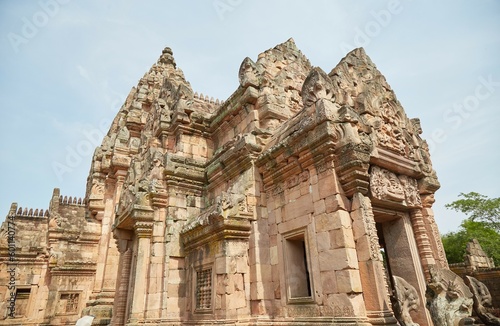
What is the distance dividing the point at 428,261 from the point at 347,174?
270 centimetres

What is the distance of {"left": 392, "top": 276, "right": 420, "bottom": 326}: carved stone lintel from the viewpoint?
5.29 metres

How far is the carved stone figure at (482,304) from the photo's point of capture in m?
5.78

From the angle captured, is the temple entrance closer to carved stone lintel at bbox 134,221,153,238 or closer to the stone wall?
carved stone lintel at bbox 134,221,153,238

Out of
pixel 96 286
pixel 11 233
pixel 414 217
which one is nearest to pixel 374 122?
pixel 414 217

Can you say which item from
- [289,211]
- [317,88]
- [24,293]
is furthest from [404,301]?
[24,293]

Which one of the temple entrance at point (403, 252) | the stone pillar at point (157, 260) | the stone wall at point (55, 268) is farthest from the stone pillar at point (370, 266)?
the stone wall at point (55, 268)

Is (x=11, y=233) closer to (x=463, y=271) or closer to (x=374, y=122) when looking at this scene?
(x=374, y=122)

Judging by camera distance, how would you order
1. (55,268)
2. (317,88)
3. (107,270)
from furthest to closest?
(55,268)
(107,270)
(317,88)

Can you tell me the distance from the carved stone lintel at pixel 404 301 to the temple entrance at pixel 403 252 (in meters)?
0.74

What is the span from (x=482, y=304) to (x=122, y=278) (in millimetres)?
8802

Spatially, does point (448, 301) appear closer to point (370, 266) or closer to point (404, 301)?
point (404, 301)

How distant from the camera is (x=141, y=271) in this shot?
796 cm

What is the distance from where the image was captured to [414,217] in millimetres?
6828

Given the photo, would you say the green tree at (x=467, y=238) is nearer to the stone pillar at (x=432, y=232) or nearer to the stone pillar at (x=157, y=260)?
the stone pillar at (x=432, y=232)
